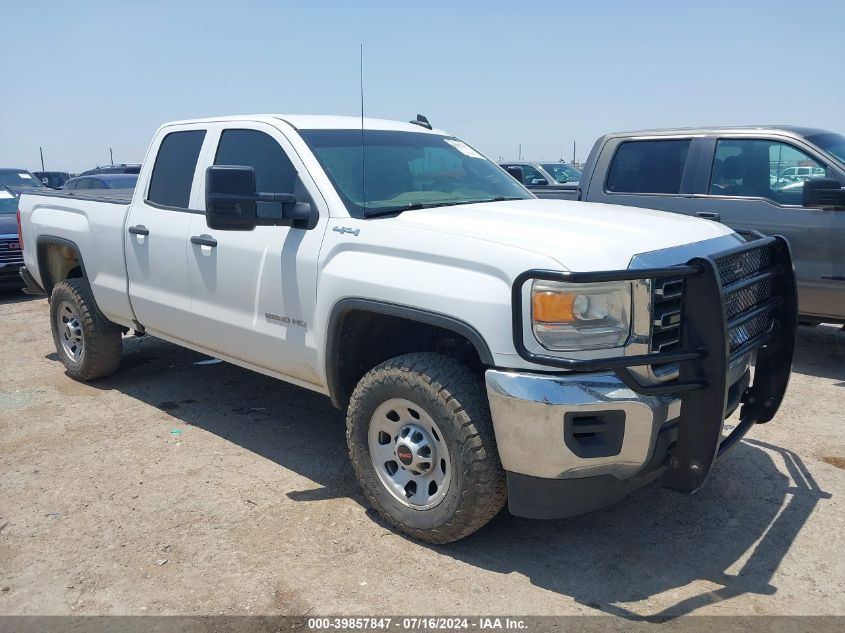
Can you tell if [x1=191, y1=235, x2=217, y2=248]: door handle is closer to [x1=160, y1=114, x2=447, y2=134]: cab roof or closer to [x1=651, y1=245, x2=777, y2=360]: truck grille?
[x1=160, y1=114, x2=447, y2=134]: cab roof

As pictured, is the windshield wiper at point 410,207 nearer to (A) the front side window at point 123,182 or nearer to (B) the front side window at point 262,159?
(B) the front side window at point 262,159

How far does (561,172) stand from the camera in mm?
18125

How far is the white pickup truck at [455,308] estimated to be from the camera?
9.72 ft

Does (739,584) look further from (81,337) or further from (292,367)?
(81,337)

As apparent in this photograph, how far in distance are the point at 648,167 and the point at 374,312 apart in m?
4.47

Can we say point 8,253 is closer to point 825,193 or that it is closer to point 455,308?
point 455,308

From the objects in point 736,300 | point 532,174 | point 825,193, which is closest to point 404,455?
point 736,300

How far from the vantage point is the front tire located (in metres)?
3.22

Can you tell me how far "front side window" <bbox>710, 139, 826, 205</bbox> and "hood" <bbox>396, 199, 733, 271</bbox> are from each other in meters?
3.03

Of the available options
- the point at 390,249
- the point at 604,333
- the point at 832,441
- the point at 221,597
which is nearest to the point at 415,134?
the point at 390,249

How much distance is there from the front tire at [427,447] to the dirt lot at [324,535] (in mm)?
194

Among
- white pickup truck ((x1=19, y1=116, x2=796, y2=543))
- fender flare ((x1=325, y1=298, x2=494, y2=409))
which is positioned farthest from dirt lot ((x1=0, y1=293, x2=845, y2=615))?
fender flare ((x1=325, y1=298, x2=494, y2=409))

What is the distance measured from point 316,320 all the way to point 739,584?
2.30 metres

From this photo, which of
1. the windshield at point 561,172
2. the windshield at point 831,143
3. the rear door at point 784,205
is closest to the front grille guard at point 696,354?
the rear door at point 784,205
